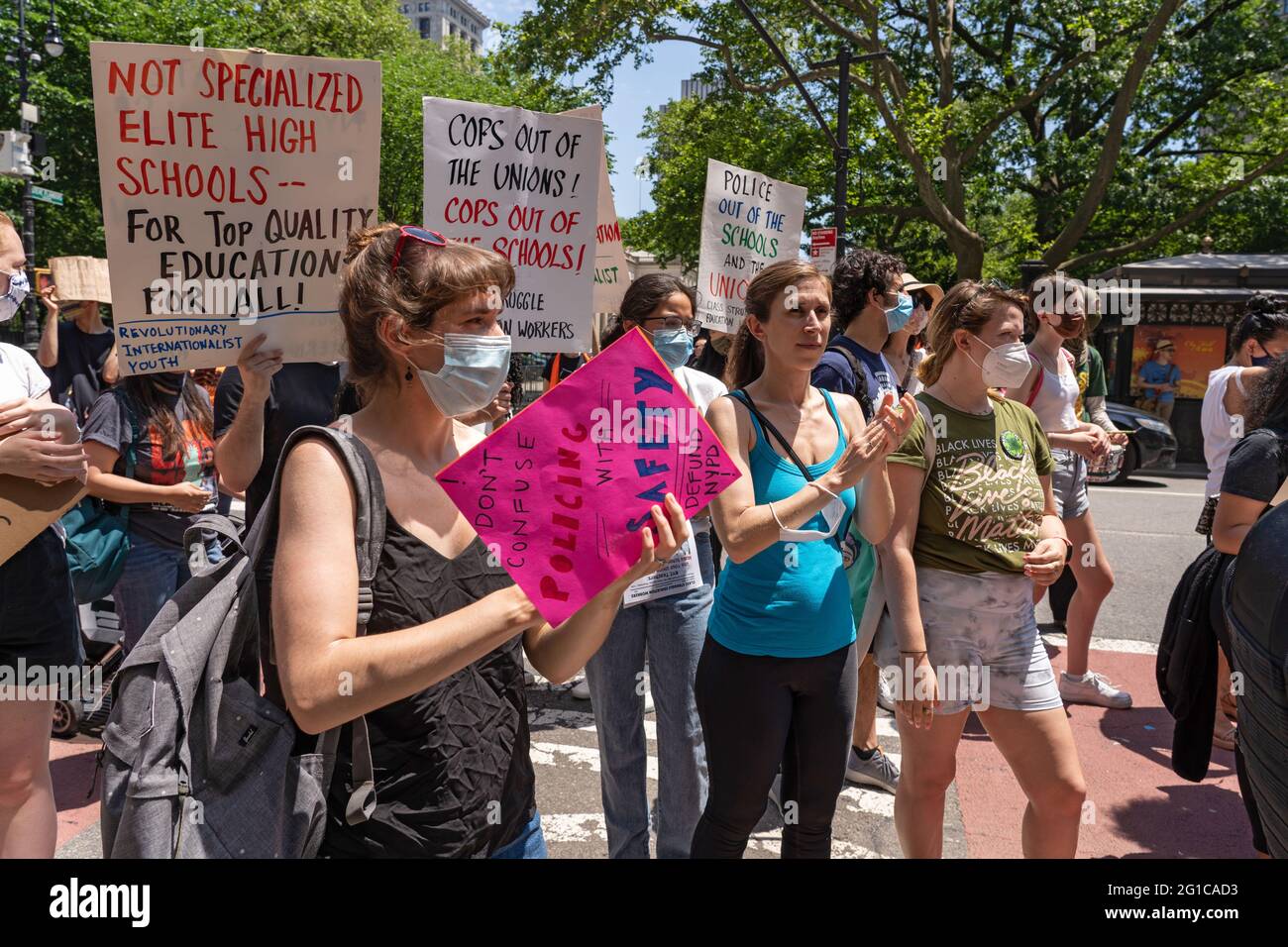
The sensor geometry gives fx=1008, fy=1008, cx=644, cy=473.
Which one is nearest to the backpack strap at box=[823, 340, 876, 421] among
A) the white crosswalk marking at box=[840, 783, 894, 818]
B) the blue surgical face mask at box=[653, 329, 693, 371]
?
the blue surgical face mask at box=[653, 329, 693, 371]

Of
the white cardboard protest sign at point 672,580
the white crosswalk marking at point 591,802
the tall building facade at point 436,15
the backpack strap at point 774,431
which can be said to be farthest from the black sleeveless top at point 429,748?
the tall building facade at point 436,15

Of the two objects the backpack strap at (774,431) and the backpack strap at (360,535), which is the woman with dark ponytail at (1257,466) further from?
the backpack strap at (360,535)

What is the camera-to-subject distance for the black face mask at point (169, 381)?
13.7 feet

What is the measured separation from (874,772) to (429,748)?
3.16 meters

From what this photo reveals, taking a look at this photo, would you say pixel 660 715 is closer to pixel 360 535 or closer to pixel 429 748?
pixel 429 748

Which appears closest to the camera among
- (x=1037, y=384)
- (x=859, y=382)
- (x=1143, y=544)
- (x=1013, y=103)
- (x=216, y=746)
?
(x=216, y=746)

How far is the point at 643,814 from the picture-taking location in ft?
11.1

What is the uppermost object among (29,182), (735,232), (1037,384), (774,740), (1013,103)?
(1013,103)

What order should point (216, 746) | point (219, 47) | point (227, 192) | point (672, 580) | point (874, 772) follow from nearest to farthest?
1. point (216, 746)
2. point (227, 192)
3. point (672, 580)
4. point (874, 772)
5. point (219, 47)

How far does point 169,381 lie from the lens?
13.8 ft

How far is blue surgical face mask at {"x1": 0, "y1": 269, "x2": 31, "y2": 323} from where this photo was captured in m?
2.74

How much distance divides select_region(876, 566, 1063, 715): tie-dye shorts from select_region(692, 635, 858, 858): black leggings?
25 centimetres

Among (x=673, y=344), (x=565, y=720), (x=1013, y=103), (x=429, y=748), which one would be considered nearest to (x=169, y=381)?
(x=673, y=344)
